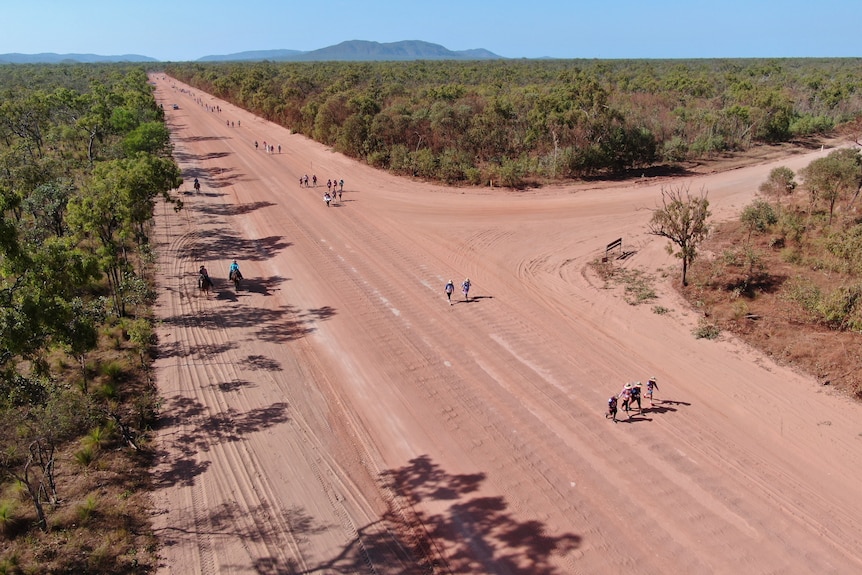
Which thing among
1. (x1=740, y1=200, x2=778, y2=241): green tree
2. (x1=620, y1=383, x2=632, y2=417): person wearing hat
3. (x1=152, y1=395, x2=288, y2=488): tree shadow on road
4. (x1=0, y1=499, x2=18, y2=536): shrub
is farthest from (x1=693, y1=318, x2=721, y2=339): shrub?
(x1=0, y1=499, x2=18, y2=536): shrub

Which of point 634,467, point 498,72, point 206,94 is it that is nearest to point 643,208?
point 634,467

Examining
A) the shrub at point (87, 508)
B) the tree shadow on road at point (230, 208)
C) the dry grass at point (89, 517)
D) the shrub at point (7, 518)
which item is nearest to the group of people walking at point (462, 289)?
the dry grass at point (89, 517)


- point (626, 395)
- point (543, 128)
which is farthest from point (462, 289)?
point (543, 128)

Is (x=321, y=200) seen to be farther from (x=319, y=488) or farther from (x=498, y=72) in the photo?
(x=498, y=72)

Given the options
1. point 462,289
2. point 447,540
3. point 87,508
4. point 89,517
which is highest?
point 462,289

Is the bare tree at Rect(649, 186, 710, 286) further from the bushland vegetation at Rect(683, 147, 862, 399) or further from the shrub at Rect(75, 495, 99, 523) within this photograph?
the shrub at Rect(75, 495, 99, 523)

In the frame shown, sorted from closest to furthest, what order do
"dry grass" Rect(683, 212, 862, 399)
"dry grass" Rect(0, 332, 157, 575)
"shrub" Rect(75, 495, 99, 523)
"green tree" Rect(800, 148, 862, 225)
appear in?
"dry grass" Rect(0, 332, 157, 575), "shrub" Rect(75, 495, 99, 523), "dry grass" Rect(683, 212, 862, 399), "green tree" Rect(800, 148, 862, 225)

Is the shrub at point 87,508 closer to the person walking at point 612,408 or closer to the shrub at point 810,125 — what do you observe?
the person walking at point 612,408

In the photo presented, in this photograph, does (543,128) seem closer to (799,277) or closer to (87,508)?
(799,277)
